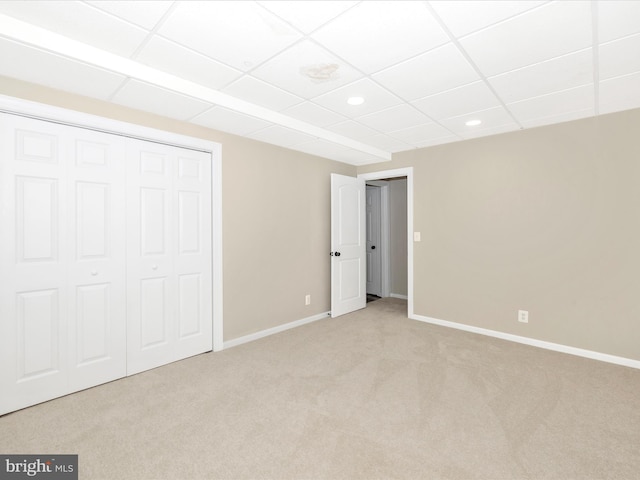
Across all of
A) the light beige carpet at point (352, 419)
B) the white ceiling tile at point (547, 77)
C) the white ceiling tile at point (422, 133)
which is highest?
the white ceiling tile at point (422, 133)

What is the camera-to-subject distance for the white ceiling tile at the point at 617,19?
1.62 metres

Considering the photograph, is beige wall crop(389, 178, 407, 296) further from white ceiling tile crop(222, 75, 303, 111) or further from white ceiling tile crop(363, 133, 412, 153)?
white ceiling tile crop(222, 75, 303, 111)

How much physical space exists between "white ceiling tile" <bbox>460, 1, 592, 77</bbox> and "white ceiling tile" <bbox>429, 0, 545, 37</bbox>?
0.19ft

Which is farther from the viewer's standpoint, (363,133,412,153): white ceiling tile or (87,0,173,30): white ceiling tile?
(363,133,412,153): white ceiling tile

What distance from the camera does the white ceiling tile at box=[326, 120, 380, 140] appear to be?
3438 mm

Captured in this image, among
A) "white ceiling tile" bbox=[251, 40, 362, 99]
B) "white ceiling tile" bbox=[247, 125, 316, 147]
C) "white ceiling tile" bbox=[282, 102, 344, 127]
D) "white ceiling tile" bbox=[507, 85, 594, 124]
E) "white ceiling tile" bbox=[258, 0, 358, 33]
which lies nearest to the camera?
"white ceiling tile" bbox=[258, 0, 358, 33]

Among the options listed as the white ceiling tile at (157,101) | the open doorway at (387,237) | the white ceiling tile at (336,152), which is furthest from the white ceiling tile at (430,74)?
the open doorway at (387,237)

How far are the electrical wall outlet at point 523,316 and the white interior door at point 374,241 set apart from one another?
2769mm

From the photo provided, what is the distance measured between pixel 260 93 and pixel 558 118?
3015mm

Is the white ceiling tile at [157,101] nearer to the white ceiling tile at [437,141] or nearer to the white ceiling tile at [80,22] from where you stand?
the white ceiling tile at [80,22]

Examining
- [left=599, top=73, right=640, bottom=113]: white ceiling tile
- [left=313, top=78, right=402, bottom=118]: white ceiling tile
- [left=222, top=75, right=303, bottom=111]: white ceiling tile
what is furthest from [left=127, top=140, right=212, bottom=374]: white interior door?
[left=599, top=73, right=640, bottom=113]: white ceiling tile

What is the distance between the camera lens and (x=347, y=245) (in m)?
4.79

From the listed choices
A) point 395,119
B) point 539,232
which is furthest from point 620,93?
point 395,119

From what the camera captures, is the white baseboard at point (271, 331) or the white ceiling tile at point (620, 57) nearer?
the white ceiling tile at point (620, 57)
